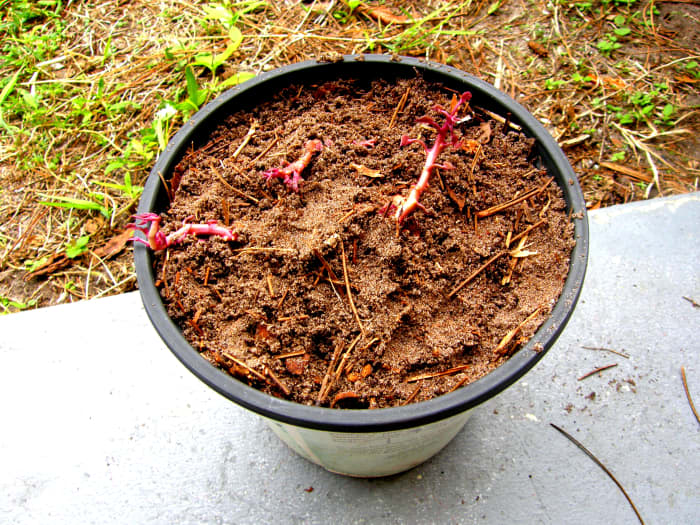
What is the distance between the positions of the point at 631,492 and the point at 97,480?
134 centimetres

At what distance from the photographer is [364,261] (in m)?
0.88

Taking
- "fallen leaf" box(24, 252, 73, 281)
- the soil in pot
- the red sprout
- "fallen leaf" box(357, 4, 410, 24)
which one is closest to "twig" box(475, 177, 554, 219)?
the soil in pot

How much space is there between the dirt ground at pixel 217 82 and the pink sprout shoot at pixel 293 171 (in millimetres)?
783

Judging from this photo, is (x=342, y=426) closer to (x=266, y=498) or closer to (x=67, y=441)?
(x=266, y=498)

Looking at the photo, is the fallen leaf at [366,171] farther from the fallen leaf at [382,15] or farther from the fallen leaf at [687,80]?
the fallen leaf at [687,80]

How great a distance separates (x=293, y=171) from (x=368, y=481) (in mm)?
791

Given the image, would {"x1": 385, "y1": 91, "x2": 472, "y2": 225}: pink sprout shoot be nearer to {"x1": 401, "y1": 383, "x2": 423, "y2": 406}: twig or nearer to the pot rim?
the pot rim

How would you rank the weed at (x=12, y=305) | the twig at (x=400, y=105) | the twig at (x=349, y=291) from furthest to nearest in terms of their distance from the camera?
the weed at (x=12, y=305), the twig at (x=400, y=105), the twig at (x=349, y=291)

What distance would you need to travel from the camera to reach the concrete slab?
119 cm

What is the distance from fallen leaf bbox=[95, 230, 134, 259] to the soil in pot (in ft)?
2.41

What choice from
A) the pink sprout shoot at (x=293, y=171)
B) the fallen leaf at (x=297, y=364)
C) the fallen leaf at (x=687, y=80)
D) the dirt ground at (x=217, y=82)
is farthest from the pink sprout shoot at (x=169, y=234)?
the fallen leaf at (x=687, y=80)

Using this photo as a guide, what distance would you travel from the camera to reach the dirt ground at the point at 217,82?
5.36 feet

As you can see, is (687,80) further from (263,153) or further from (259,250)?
(259,250)

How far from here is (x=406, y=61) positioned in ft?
3.48
